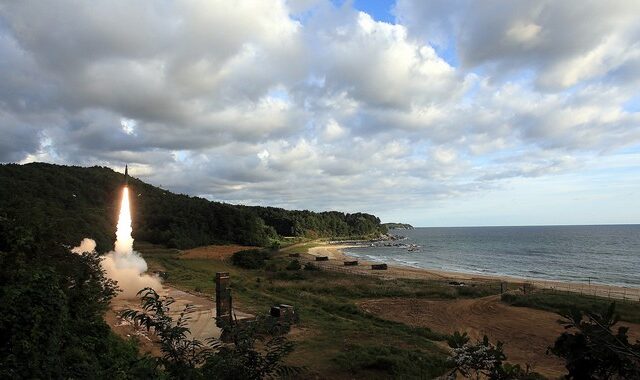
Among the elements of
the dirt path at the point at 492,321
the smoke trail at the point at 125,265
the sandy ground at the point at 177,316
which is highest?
the smoke trail at the point at 125,265

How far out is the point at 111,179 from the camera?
110 m

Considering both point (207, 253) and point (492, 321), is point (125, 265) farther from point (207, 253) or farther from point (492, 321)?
point (207, 253)

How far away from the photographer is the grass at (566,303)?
3312cm

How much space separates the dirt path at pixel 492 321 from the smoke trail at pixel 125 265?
17317 mm

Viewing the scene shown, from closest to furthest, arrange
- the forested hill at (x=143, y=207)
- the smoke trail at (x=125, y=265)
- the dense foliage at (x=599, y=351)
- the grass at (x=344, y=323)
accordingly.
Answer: the dense foliage at (x=599, y=351), the grass at (x=344, y=323), the smoke trail at (x=125, y=265), the forested hill at (x=143, y=207)

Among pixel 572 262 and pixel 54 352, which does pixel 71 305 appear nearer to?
pixel 54 352

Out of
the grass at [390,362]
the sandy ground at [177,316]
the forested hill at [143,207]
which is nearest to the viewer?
the grass at [390,362]

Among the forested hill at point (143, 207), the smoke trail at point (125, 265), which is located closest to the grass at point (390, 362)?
A: the smoke trail at point (125, 265)

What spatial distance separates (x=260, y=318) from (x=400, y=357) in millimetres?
13570

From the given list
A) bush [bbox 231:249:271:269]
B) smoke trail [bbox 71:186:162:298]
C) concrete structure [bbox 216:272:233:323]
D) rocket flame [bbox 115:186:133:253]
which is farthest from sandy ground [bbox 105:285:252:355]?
bush [bbox 231:249:271:269]

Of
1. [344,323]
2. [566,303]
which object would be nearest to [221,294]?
[344,323]

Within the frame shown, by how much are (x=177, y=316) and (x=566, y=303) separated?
30.3m

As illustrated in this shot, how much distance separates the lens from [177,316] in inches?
958

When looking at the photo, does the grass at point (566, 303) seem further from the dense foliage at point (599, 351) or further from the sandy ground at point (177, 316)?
the dense foliage at point (599, 351)
